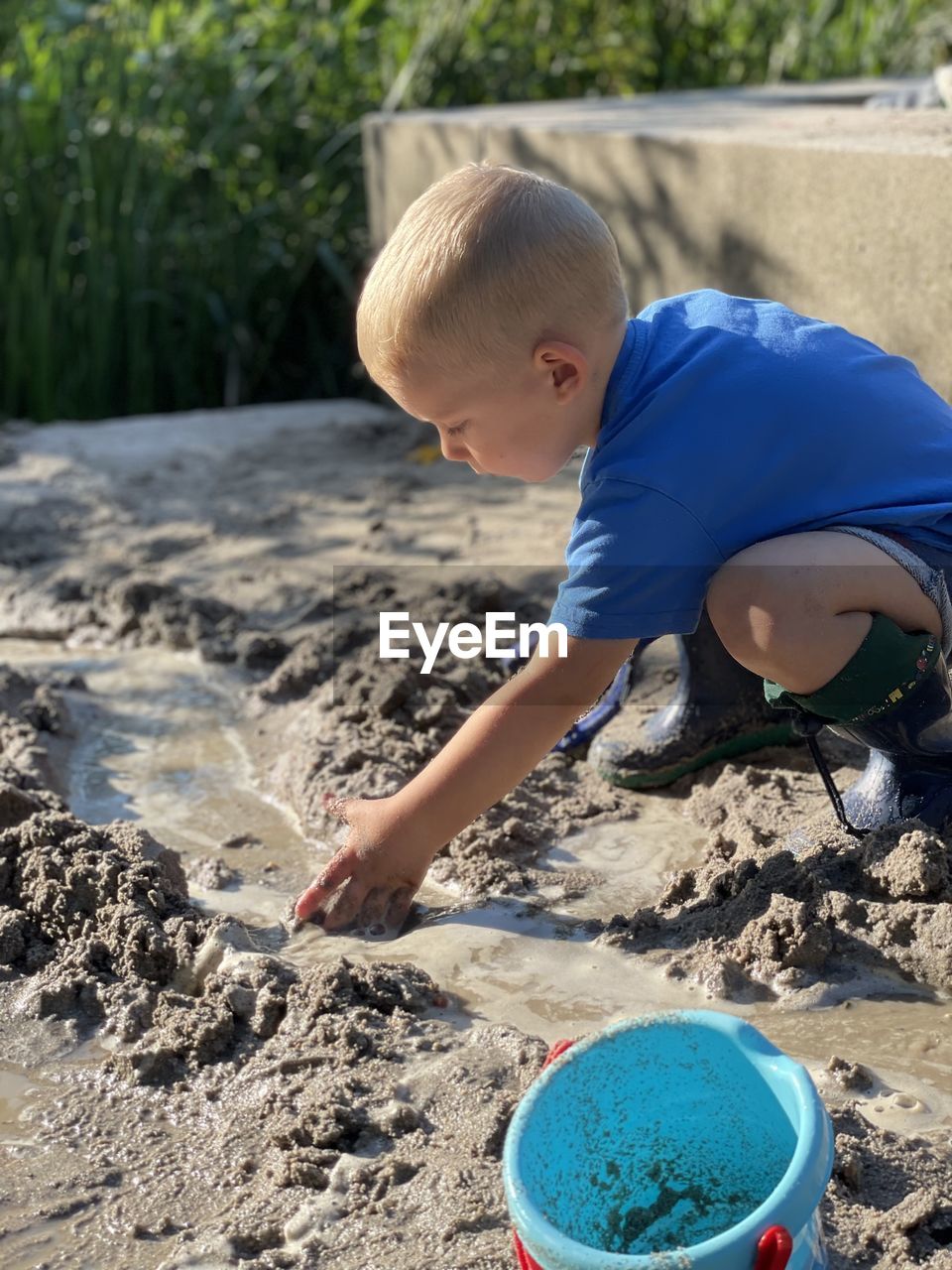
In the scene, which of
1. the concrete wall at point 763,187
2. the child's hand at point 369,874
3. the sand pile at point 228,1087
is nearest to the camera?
the sand pile at point 228,1087

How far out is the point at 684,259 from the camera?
158 inches

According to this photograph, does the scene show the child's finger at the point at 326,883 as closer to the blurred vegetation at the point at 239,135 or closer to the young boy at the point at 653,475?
the young boy at the point at 653,475

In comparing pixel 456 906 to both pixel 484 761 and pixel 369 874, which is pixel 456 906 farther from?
pixel 484 761

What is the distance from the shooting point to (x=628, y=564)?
1.91m

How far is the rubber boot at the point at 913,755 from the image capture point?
2.14 meters

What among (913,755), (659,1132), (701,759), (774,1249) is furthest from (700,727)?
(774,1249)

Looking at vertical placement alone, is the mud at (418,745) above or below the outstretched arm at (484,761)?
below

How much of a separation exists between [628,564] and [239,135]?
4284mm

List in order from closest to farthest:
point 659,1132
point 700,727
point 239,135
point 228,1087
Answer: point 659,1132 < point 228,1087 < point 700,727 < point 239,135

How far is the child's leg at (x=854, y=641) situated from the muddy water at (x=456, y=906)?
37 centimetres

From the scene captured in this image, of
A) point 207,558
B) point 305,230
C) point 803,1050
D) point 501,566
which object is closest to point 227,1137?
point 803,1050

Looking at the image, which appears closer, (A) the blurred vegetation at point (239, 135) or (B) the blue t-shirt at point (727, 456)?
(B) the blue t-shirt at point (727, 456)

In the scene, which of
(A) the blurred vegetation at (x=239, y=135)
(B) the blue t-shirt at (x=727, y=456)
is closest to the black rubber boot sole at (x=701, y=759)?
(B) the blue t-shirt at (x=727, y=456)

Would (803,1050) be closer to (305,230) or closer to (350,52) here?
(305,230)
